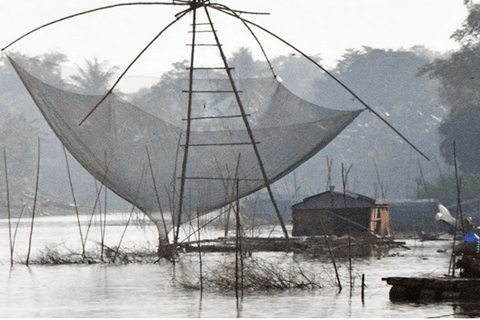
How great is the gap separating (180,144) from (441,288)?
21.9 ft

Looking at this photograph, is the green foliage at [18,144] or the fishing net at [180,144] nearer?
the fishing net at [180,144]

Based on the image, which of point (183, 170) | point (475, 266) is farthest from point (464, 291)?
point (183, 170)

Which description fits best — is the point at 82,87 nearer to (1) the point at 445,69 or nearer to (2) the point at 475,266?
(1) the point at 445,69

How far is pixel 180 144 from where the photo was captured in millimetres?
17531

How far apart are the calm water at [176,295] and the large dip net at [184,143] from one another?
52.1 inches

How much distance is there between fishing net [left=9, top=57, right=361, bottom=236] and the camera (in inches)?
646

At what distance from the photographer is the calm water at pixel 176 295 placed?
41.2ft

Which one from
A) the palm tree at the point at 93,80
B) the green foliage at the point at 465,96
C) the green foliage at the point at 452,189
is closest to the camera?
the green foliage at the point at 452,189

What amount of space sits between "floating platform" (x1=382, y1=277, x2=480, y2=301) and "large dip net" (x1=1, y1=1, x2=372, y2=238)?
464 cm

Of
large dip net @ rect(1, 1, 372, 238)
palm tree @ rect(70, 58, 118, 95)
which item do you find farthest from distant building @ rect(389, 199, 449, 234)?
palm tree @ rect(70, 58, 118, 95)

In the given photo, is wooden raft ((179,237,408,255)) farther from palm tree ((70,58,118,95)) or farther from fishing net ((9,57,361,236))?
palm tree ((70,58,118,95))

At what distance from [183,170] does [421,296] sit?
19.4 feet

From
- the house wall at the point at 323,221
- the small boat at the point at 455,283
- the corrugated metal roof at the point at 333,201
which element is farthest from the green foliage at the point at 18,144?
the small boat at the point at 455,283

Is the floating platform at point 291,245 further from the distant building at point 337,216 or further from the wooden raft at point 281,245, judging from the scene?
the distant building at point 337,216
